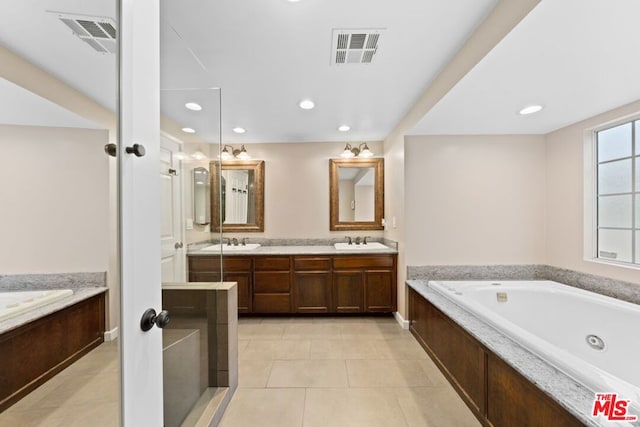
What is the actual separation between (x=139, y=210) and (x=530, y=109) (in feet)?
9.75

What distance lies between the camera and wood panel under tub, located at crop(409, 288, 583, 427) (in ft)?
4.20

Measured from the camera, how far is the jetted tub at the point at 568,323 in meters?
1.37

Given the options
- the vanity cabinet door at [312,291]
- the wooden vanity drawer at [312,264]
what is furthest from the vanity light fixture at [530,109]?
the vanity cabinet door at [312,291]

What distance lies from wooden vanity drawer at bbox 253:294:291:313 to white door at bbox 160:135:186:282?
70.7 inches

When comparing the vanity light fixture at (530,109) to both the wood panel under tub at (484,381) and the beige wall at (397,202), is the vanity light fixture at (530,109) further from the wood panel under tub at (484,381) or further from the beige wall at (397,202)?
the wood panel under tub at (484,381)

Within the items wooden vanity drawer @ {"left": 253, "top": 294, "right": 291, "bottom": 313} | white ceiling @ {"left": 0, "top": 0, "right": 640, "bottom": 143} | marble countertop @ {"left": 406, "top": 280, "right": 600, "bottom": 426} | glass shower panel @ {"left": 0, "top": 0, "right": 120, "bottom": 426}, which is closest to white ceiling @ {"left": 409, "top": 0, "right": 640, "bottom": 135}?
white ceiling @ {"left": 0, "top": 0, "right": 640, "bottom": 143}

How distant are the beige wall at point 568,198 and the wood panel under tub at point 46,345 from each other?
11.3ft

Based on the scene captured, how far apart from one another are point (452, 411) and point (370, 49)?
2.45 m

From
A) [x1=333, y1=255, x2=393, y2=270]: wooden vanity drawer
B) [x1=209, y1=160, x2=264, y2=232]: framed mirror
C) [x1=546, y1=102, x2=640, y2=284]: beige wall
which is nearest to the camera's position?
[x1=546, y1=102, x2=640, y2=284]: beige wall

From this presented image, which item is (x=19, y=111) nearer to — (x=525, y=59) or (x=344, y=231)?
(x=525, y=59)

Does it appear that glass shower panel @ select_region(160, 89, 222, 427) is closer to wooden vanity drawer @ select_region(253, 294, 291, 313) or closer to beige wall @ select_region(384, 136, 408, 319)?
wooden vanity drawer @ select_region(253, 294, 291, 313)

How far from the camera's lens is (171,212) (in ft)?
5.54

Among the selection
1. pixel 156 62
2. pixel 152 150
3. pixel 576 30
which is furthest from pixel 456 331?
pixel 156 62

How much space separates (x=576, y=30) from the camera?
1.42m
